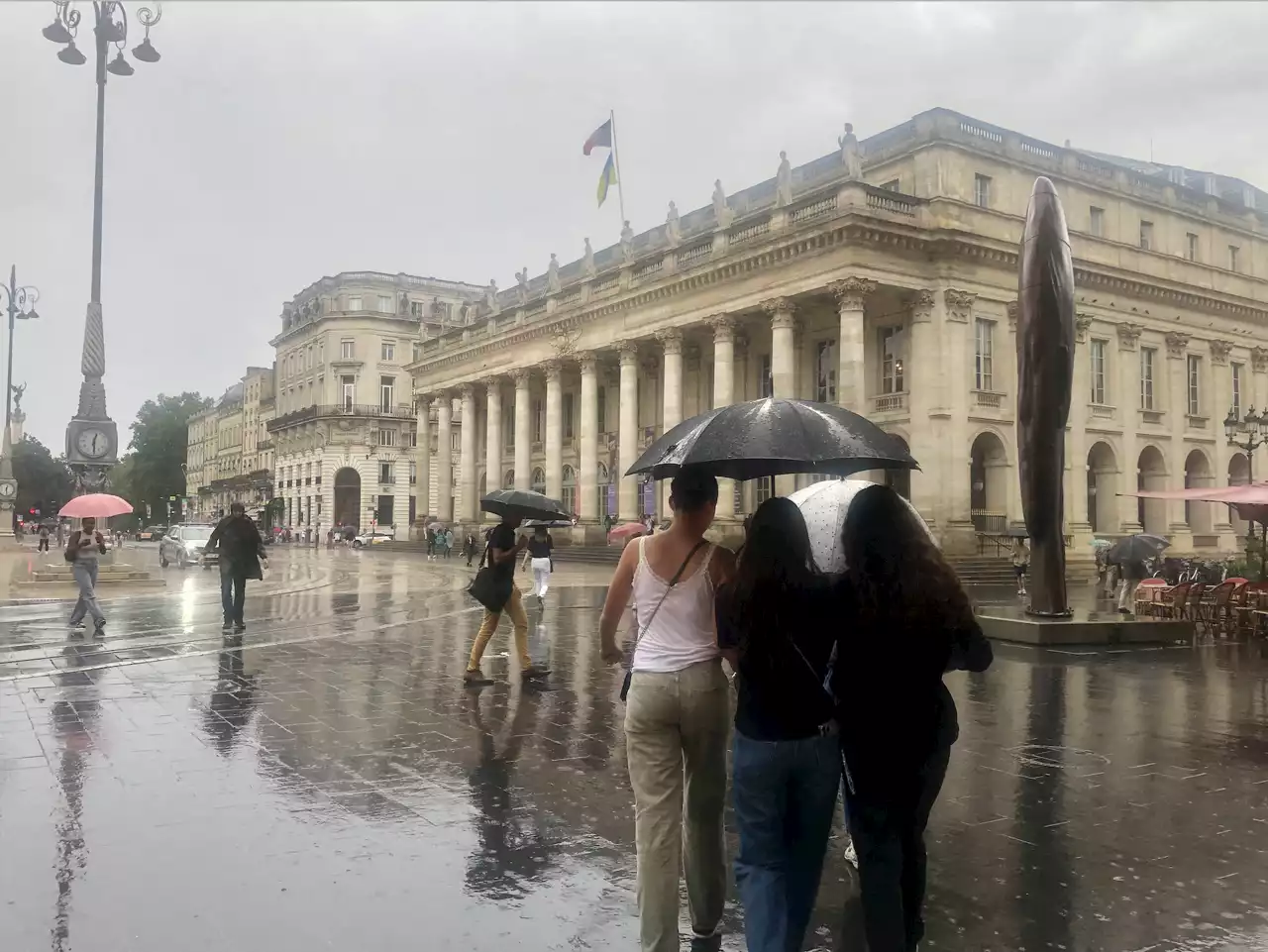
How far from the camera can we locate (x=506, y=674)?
10.7 meters

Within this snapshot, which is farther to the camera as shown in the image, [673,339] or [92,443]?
[673,339]

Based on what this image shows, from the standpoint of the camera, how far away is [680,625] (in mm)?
3775

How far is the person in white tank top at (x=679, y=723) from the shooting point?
3.71 meters

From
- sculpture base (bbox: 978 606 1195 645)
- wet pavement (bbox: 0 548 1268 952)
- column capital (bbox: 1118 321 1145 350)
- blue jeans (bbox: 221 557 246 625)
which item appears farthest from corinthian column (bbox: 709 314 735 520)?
wet pavement (bbox: 0 548 1268 952)

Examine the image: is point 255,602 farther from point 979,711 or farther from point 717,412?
point 717,412

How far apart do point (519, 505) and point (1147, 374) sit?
3599 cm

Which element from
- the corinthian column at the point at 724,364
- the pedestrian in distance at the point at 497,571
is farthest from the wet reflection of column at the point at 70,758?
the corinthian column at the point at 724,364

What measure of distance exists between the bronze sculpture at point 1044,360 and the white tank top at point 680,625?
10714 millimetres

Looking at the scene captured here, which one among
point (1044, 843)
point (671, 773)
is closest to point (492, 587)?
point (1044, 843)

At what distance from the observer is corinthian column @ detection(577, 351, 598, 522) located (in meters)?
45.3

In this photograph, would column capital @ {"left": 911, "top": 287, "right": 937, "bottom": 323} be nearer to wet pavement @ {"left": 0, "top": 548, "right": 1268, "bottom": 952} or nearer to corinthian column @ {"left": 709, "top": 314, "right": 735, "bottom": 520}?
corinthian column @ {"left": 709, "top": 314, "right": 735, "bottom": 520}

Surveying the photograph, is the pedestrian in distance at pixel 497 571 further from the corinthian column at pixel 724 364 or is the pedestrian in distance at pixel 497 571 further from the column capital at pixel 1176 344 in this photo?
the column capital at pixel 1176 344

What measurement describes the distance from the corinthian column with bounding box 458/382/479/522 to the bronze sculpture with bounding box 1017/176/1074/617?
45007 millimetres

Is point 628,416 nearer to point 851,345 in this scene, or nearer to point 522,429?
point 522,429
